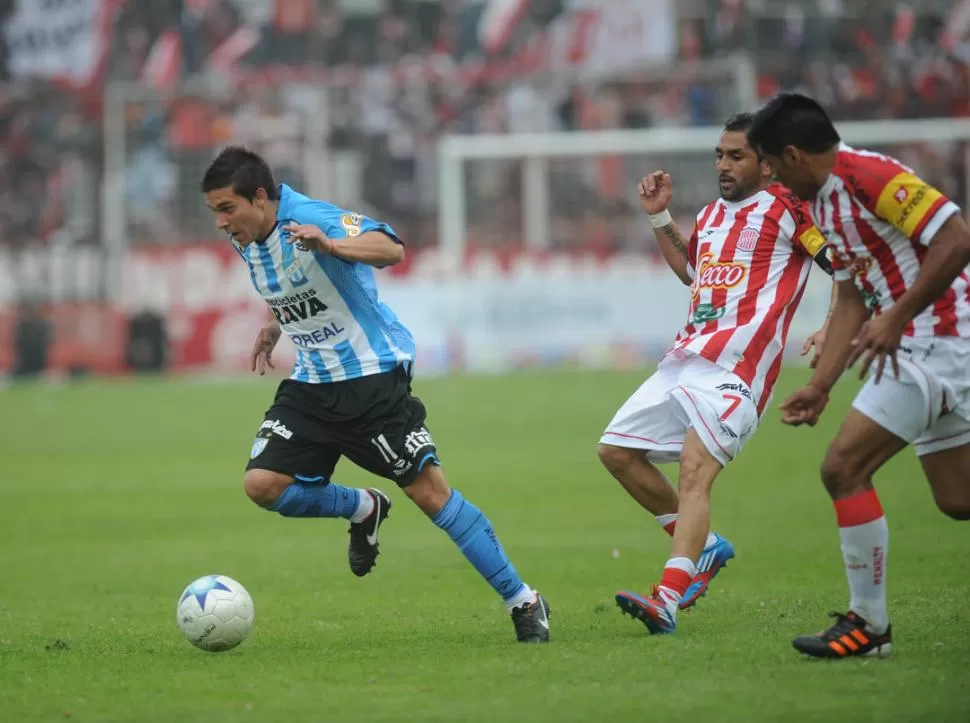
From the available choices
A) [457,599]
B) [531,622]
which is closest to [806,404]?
[531,622]

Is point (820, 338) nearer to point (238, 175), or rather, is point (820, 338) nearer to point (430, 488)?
point (430, 488)

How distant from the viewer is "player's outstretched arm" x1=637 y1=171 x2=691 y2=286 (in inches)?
299

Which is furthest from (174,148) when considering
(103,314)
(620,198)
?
(620,198)

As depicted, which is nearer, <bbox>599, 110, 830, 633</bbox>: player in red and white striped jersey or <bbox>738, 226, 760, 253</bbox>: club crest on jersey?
<bbox>599, 110, 830, 633</bbox>: player in red and white striped jersey

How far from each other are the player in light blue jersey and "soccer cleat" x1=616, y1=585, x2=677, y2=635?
18.9 inches

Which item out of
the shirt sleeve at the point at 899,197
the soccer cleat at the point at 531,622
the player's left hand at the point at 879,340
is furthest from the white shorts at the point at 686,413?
the shirt sleeve at the point at 899,197

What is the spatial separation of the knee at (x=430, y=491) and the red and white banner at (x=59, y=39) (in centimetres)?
2680

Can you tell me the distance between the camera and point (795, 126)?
19.3 feet

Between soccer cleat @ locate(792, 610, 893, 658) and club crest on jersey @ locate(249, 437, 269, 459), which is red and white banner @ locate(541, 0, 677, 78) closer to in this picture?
club crest on jersey @ locate(249, 437, 269, 459)

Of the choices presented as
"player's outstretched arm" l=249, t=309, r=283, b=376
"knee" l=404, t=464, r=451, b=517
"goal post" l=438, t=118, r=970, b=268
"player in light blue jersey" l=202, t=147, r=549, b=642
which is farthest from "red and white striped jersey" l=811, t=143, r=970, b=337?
"goal post" l=438, t=118, r=970, b=268

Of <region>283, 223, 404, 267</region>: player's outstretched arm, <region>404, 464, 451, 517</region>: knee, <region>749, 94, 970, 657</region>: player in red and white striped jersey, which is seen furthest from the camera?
<region>404, 464, 451, 517</region>: knee

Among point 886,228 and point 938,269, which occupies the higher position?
point 886,228

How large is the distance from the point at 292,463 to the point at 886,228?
2919 mm

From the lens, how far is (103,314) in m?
27.4
